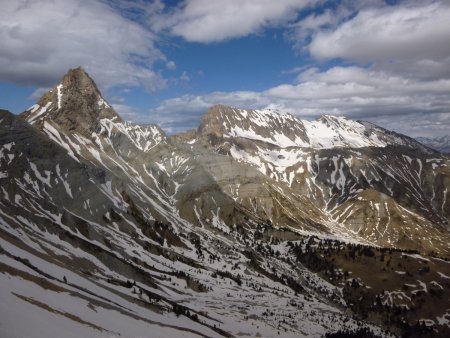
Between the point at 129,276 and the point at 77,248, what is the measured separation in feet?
78.1

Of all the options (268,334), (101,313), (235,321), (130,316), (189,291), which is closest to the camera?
(101,313)

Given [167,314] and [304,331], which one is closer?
[167,314]

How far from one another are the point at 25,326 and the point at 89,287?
49.4m

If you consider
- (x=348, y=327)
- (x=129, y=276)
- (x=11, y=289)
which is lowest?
(x=348, y=327)

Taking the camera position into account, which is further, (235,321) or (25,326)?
(235,321)

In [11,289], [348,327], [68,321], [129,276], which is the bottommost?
[348,327]

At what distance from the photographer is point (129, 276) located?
153 meters

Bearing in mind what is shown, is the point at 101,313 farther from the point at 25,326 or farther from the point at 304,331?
the point at 304,331

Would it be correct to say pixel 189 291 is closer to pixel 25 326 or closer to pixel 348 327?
pixel 348 327

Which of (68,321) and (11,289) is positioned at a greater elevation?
(11,289)

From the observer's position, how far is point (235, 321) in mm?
139750

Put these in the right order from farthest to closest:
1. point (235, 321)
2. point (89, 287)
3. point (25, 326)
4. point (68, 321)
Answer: point (235, 321) < point (89, 287) < point (68, 321) < point (25, 326)

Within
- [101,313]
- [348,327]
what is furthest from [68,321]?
[348,327]

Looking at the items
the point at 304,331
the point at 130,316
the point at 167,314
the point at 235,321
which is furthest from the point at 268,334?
the point at 130,316
